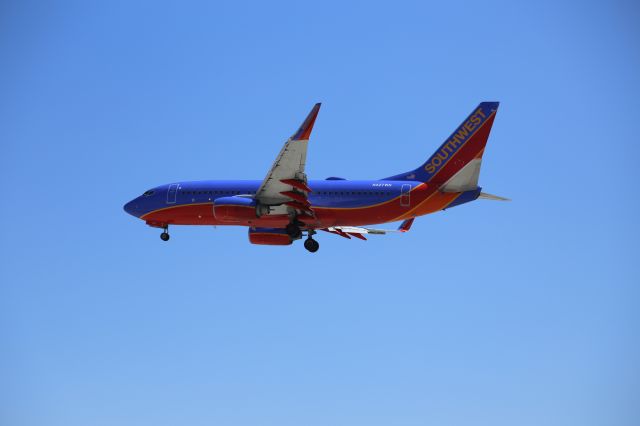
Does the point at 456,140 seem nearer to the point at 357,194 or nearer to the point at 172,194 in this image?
the point at 357,194

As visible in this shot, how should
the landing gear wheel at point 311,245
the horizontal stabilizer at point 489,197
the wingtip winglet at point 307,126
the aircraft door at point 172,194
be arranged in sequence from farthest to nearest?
the aircraft door at point 172,194, the landing gear wheel at point 311,245, the horizontal stabilizer at point 489,197, the wingtip winglet at point 307,126

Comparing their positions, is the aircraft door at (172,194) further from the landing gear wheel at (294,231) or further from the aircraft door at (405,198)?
the aircraft door at (405,198)

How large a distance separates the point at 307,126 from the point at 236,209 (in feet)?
28.3

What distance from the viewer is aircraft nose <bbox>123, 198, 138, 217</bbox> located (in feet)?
207

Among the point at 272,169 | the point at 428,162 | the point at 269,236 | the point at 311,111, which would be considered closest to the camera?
the point at 311,111

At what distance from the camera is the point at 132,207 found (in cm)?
6344

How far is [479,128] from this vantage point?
55.2 meters

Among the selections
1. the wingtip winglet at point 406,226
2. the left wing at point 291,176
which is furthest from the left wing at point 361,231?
the left wing at point 291,176

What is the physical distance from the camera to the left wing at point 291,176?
50125 mm

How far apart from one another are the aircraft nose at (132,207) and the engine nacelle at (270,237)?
8.42 meters

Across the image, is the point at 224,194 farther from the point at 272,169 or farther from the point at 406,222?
the point at 406,222

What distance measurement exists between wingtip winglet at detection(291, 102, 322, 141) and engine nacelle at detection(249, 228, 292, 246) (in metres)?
10.2

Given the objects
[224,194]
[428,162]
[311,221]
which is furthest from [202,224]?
[428,162]

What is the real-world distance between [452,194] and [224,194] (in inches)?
567
